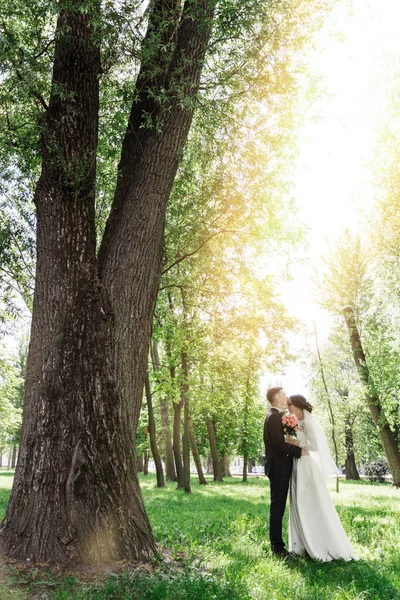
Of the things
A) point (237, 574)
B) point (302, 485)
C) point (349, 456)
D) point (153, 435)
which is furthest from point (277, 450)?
point (349, 456)

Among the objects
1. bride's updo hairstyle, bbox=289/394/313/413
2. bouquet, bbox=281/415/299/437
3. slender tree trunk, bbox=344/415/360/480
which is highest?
bride's updo hairstyle, bbox=289/394/313/413

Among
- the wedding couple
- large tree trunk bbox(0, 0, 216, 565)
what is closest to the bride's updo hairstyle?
the wedding couple

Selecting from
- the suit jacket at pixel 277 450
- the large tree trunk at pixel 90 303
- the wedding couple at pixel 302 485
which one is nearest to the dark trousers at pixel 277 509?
the wedding couple at pixel 302 485

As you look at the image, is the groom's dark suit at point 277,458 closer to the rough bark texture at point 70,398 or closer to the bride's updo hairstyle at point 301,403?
the bride's updo hairstyle at point 301,403

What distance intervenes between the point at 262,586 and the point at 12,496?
3.00 metres

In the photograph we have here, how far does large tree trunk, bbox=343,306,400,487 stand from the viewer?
2200 cm

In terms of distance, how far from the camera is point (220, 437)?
40.6m

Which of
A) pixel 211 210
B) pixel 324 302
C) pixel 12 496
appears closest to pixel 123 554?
pixel 12 496

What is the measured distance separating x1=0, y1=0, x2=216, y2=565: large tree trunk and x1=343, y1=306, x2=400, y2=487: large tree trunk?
18.4m

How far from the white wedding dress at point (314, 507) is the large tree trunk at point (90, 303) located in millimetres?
2536

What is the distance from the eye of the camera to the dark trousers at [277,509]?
714 centimetres

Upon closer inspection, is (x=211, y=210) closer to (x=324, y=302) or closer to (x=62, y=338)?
(x=62, y=338)

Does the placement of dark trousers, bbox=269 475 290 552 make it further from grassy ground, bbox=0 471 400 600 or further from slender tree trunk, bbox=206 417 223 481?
slender tree trunk, bbox=206 417 223 481

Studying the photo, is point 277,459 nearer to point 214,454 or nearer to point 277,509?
point 277,509
